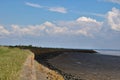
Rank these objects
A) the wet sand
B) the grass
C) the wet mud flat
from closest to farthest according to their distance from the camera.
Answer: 1. the grass
2. the wet mud flat
3. the wet sand

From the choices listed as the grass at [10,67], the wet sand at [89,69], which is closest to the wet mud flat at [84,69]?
the wet sand at [89,69]

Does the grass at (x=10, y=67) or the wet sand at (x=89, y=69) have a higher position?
the grass at (x=10, y=67)

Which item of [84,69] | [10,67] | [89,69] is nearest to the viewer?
[10,67]

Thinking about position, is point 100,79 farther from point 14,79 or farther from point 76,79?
point 14,79

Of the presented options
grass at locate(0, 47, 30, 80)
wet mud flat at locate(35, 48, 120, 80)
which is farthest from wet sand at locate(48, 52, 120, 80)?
grass at locate(0, 47, 30, 80)

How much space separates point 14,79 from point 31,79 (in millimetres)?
4142

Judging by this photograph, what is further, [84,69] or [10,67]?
[84,69]

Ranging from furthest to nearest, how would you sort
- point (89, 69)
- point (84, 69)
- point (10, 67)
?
point (89, 69) < point (84, 69) < point (10, 67)

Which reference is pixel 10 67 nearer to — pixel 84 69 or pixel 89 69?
pixel 84 69

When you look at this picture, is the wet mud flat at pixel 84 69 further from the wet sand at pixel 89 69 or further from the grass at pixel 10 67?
the grass at pixel 10 67

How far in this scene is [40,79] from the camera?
26.3 m

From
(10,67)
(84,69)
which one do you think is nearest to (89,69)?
(84,69)

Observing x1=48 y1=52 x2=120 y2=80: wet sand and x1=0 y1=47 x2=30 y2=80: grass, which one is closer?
x1=0 y1=47 x2=30 y2=80: grass

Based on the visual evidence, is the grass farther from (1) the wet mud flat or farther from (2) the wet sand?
(2) the wet sand
